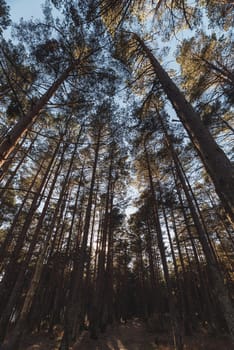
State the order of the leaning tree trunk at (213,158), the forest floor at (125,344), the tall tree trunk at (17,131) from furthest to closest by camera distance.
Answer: the forest floor at (125,344)
the tall tree trunk at (17,131)
the leaning tree trunk at (213,158)

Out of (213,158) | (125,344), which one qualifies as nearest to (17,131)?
(213,158)

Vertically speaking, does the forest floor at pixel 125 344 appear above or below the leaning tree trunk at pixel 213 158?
below

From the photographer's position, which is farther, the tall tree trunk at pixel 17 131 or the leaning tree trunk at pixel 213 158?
the tall tree trunk at pixel 17 131

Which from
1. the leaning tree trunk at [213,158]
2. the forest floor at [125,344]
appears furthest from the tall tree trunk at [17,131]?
the forest floor at [125,344]

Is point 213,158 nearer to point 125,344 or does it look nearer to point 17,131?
point 17,131

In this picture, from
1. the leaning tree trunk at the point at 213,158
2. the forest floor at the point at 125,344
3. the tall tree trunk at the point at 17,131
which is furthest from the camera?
the forest floor at the point at 125,344

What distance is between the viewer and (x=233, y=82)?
7.19 meters

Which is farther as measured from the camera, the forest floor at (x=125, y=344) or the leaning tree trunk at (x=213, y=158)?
the forest floor at (x=125, y=344)

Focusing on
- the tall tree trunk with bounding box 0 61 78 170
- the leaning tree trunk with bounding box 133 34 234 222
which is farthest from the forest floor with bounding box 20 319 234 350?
the tall tree trunk with bounding box 0 61 78 170

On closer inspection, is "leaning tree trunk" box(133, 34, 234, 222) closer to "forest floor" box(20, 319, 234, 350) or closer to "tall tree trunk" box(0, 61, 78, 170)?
"tall tree trunk" box(0, 61, 78, 170)

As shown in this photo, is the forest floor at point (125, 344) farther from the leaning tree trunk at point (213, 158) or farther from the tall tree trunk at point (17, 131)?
the tall tree trunk at point (17, 131)

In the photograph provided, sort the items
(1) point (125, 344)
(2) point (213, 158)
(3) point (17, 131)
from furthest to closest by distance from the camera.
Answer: (1) point (125, 344) → (3) point (17, 131) → (2) point (213, 158)

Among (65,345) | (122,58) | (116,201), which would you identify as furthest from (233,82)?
(65,345)

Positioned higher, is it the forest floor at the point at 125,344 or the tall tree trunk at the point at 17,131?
the tall tree trunk at the point at 17,131
